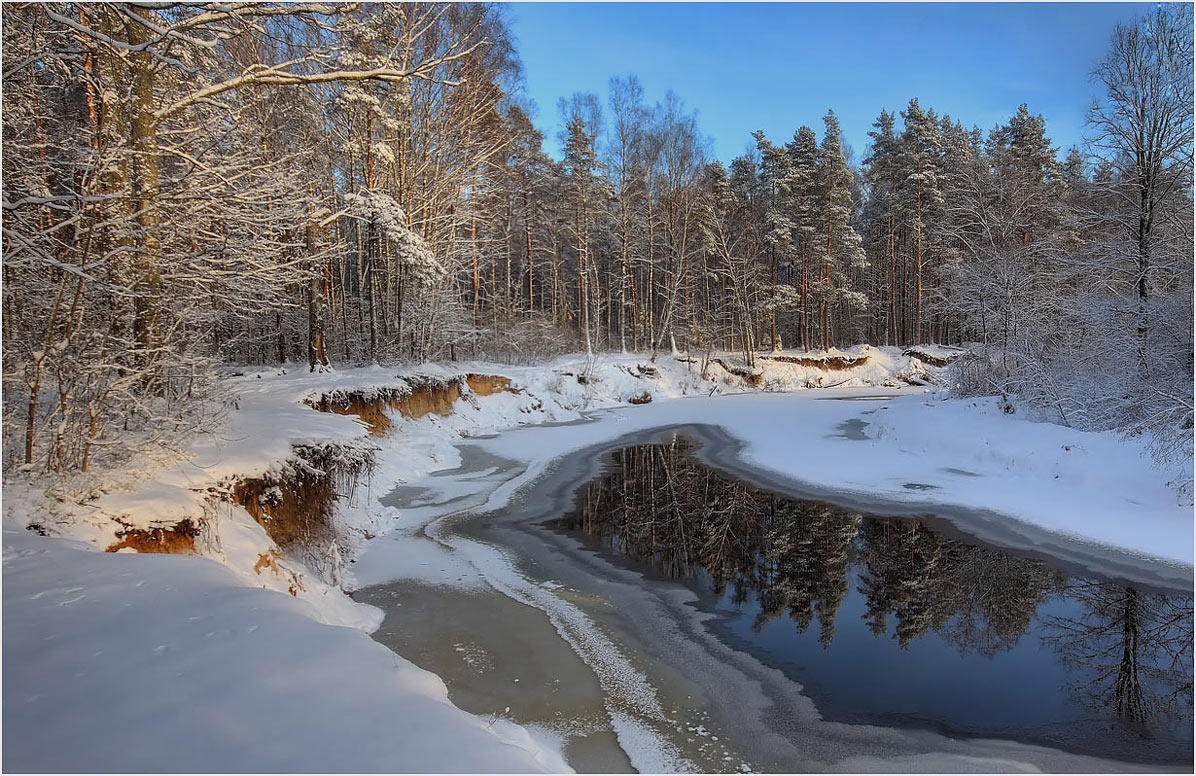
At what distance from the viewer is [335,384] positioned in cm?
1237

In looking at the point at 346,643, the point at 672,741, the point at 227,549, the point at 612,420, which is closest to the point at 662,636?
the point at 672,741

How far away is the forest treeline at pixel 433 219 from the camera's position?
4.53 metres

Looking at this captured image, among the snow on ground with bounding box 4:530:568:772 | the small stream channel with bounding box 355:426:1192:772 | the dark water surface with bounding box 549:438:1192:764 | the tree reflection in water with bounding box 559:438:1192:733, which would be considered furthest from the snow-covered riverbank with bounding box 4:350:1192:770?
the dark water surface with bounding box 549:438:1192:764

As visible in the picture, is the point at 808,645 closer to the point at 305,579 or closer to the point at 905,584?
the point at 905,584

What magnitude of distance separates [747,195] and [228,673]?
44.6 meters

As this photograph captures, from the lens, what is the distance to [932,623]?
19.1 feet

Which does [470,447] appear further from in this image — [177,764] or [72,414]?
[177,764]

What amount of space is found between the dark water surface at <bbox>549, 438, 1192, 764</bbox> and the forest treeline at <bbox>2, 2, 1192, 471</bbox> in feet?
13.6

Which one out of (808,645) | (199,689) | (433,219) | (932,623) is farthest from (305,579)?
(433,219)

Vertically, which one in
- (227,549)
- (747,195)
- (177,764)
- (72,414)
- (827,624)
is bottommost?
(827,624)

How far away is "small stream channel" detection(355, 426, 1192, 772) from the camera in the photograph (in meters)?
3.97

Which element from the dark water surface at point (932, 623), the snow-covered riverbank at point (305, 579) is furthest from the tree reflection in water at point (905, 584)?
the snow-covered riverbank at point (305, 579)

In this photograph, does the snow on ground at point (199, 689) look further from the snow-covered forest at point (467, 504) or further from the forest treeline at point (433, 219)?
the forest treeline at point (433, 219)

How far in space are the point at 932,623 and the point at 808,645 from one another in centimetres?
147
